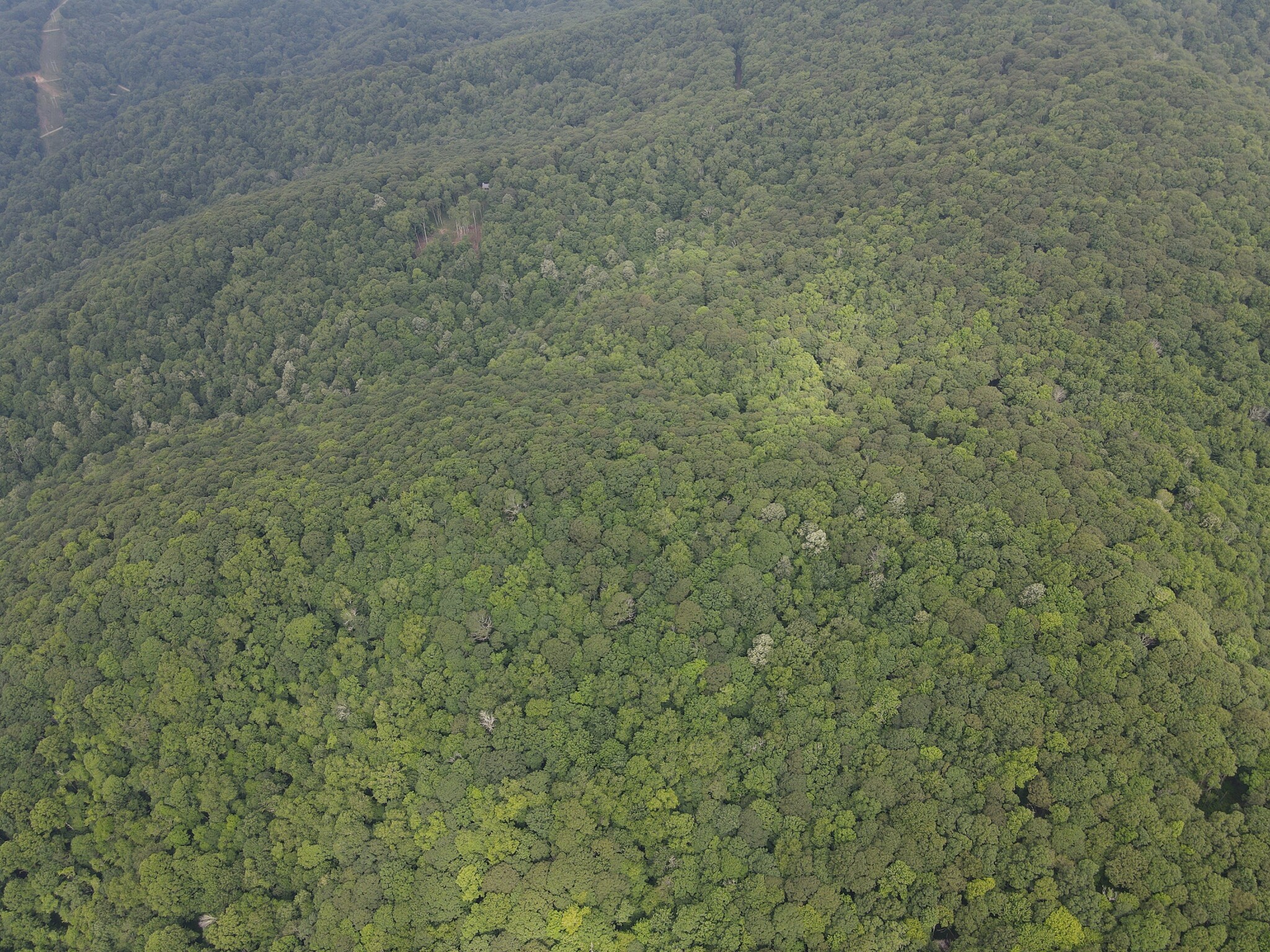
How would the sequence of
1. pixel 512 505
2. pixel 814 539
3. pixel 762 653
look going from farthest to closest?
pixel 512 505, pixel 814 539, pixel 762 653

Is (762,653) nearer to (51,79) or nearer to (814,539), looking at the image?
(814,539)

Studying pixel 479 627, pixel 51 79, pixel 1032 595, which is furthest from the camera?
pixel 51 79

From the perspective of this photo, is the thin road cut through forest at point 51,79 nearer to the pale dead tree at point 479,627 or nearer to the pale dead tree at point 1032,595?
the pale dead tree at point 479,627

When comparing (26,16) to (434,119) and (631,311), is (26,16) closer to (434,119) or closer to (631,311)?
(434,119)

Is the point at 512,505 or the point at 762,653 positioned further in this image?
the point at 512,505

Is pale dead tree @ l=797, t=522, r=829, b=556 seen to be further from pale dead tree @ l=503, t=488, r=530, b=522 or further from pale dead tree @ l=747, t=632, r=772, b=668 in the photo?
pale dead tree @ l=503, t=488, r=530, b=522

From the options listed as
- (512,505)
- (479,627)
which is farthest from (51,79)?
(479,627)
